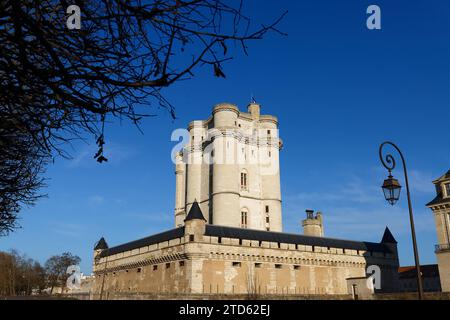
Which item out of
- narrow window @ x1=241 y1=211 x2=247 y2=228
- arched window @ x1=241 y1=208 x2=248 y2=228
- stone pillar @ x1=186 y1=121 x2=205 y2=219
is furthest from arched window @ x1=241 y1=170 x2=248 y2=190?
stone pillar @ x1=186 y1=121 x2=205 y2=219

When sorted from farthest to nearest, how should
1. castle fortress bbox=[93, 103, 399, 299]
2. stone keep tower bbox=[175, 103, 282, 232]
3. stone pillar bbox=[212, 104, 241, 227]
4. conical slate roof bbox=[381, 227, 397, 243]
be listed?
stone keep tower bbox=[175, 103, 282, 232]
conical slate roof bbox=[381, 227, 397, 243]
stone pillar bbox=[212, 104, 241, 227]
castle fortress bbox=[93, 103, 399, 299]

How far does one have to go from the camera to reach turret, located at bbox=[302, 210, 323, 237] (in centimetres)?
6050

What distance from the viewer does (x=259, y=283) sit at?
3703 cm

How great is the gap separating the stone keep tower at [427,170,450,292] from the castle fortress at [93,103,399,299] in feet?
23.5

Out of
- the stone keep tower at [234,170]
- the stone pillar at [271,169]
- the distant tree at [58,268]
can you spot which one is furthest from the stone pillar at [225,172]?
the distant tree at [58,268]

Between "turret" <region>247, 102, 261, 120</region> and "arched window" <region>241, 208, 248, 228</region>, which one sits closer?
"arched window" <region>241, 208, 248, 228</region>

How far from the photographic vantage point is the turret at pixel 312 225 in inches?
2382

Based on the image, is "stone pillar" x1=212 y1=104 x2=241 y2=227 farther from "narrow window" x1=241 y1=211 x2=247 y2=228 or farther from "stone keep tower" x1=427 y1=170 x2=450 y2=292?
"stone keep tower" x1=427 y1=170 x2=450 y2=292

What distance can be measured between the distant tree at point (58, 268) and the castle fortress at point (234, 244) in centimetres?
2091

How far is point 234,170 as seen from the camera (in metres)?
50.5

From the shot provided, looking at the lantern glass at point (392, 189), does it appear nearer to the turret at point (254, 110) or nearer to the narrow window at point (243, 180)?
the narrow window at point (243, 180)

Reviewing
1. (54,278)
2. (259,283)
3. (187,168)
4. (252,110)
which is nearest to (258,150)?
(252,110)

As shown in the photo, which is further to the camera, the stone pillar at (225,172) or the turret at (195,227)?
the stone pillar at (225,172)
